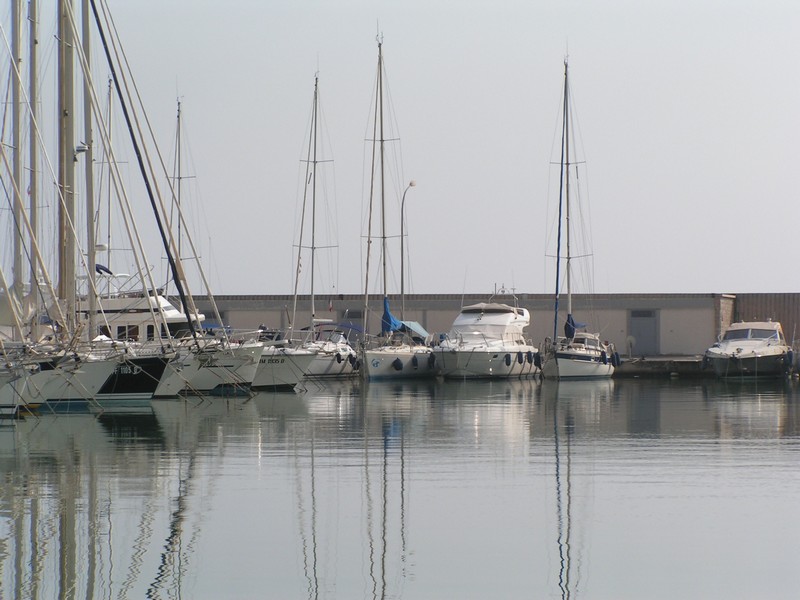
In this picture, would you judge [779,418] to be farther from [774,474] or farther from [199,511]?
[199,511]

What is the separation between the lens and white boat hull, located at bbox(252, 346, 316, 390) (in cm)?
4400

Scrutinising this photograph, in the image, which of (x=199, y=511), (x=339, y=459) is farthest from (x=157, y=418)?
(x=199, y=511)

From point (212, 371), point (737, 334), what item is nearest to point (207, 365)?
point (212, 371)

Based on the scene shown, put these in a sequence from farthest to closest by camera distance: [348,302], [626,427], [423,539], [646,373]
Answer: [348,302] < [646,373] < [626,427] < [423,539]

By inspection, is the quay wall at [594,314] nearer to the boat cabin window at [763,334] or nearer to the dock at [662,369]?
the dock at [662,369]

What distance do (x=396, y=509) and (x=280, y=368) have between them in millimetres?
28834

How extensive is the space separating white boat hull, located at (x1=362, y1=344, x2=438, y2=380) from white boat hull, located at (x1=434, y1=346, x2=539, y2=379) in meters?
0.79

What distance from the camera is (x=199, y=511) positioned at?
51.3ft

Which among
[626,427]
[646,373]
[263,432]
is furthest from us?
[646,373]

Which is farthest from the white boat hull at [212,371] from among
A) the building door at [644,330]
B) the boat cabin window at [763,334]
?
the building door at [644,330]

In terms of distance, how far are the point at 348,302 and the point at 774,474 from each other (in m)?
52.7

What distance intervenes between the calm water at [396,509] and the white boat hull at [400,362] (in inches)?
906

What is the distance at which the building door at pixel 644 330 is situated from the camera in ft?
230

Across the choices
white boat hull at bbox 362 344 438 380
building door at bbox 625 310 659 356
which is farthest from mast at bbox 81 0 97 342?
building door at bbox 625 310 659 356
